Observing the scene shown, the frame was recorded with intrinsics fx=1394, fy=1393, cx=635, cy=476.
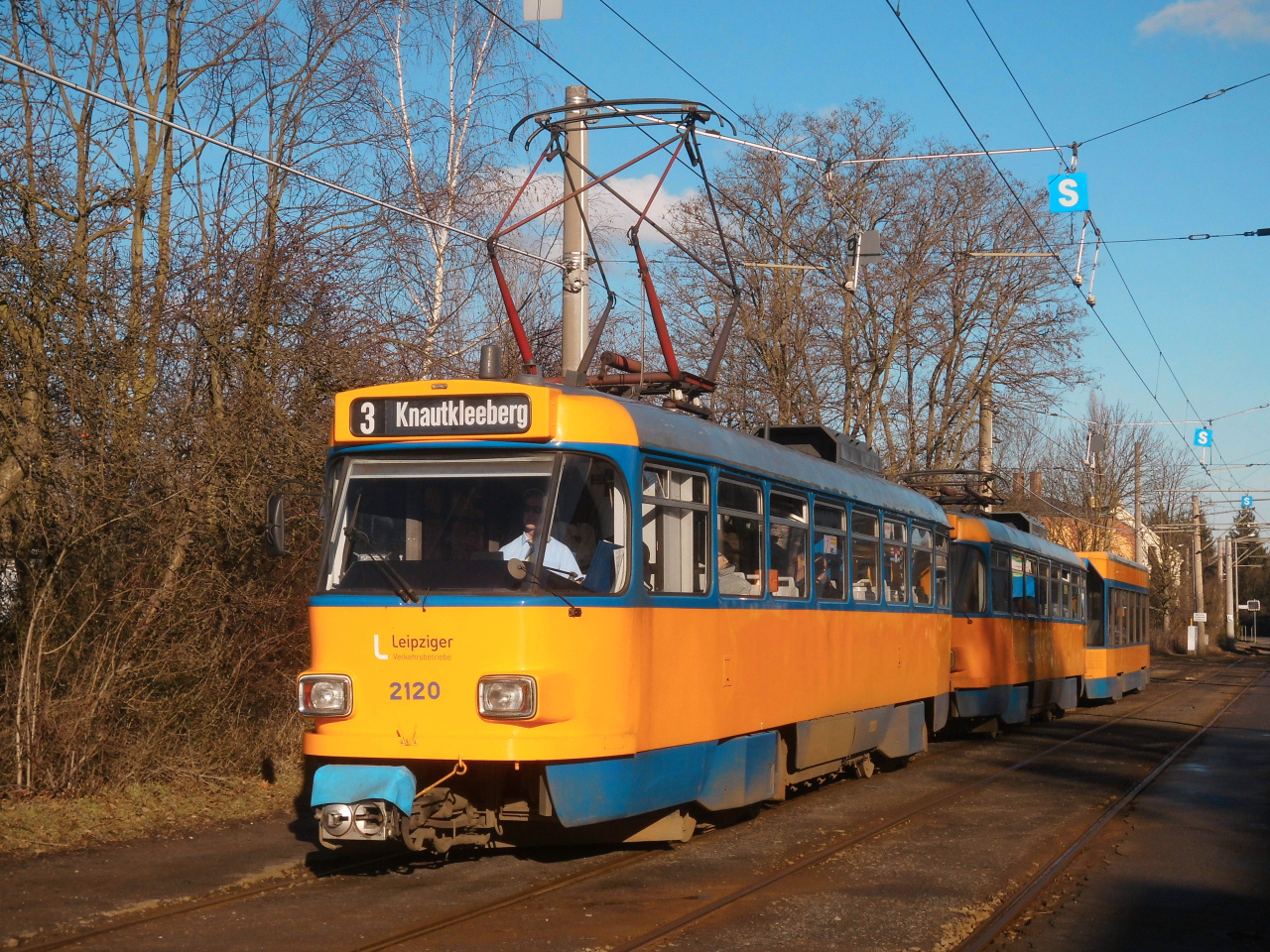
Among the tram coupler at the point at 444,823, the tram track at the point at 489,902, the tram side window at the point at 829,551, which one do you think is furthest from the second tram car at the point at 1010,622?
the tram coupler at the point at 444,823

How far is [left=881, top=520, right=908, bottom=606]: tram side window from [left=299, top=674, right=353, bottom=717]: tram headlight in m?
6.68

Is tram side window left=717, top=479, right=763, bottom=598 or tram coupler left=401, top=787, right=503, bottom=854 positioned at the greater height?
tram side window left=717, top=479, right=763, bottom=598

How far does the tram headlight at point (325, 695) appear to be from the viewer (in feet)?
25.7

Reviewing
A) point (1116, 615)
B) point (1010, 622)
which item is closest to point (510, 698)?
point (1010, 622)

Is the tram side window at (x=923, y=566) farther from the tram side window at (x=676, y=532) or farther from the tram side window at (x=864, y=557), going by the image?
the tram side window at (x=676, y=532)

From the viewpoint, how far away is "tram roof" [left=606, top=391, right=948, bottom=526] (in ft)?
28.0

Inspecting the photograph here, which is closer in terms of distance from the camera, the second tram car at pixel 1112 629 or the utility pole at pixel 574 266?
the utility pole at pixel 574 266

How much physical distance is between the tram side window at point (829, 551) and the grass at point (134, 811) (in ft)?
15.1

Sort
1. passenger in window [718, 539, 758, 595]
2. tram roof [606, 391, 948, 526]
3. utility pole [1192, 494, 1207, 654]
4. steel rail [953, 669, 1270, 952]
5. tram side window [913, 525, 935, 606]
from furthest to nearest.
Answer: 1. utility pole [1192, 494, 1207, 654]
2. tram side window [913, 525, 935, 606]
3. passenger in window [718, 539, 758, 595]
4. tram roof [606, 391, 948, 526]
5. steel rail [953, 669, 1270, 952]

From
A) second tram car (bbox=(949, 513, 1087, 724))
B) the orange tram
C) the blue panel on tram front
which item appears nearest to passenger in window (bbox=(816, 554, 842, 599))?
the orange tram

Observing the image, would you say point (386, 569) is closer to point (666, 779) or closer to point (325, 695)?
point (325, 695)

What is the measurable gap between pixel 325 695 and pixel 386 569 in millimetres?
784

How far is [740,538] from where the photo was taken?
31.8 ft

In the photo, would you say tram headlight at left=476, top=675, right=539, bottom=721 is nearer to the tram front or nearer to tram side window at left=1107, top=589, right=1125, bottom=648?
the tram front
